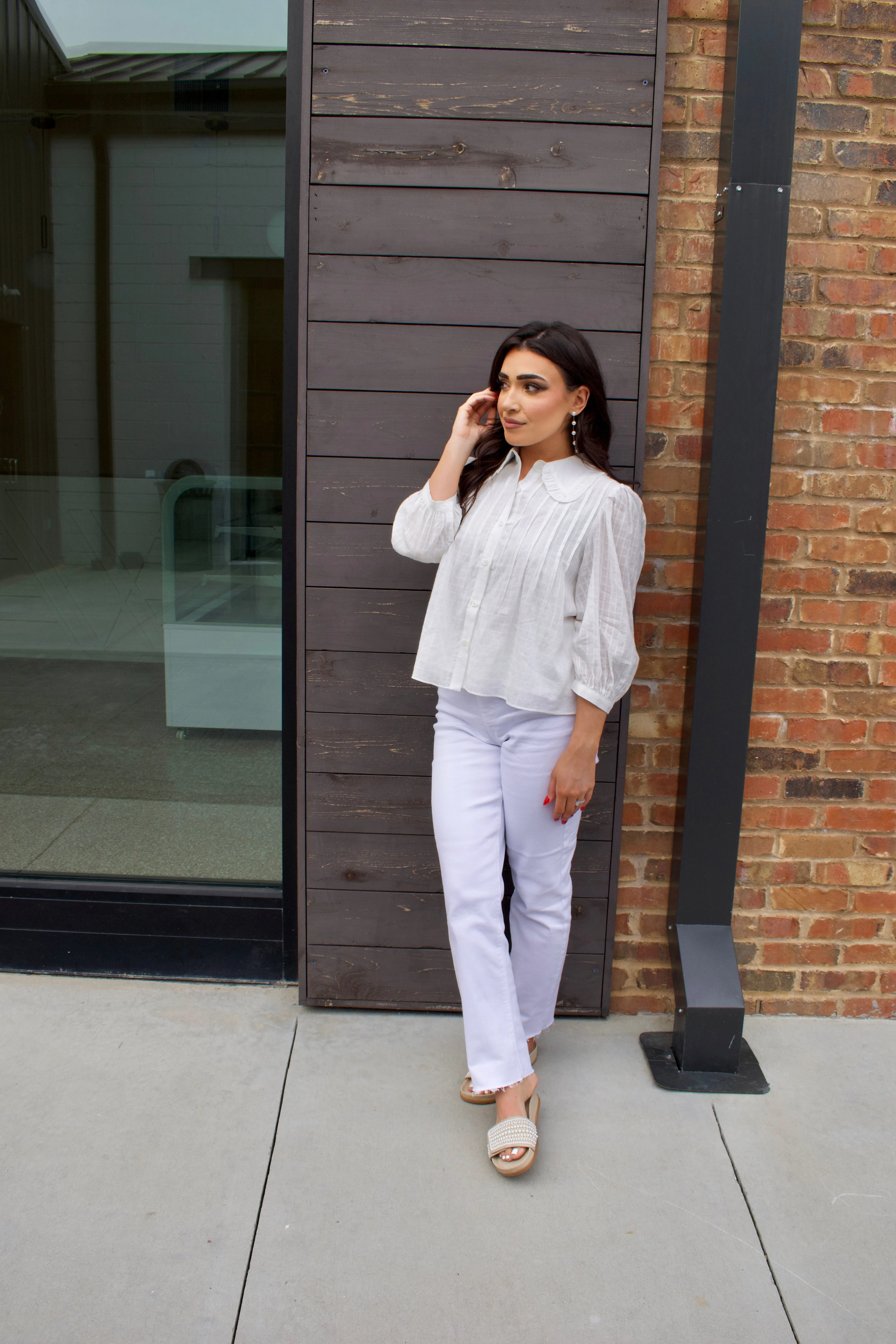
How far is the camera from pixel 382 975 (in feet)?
8.84

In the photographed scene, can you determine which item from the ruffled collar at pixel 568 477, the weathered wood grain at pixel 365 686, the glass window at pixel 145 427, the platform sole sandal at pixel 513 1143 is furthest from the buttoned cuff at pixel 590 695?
the glass window at pixel 145 427

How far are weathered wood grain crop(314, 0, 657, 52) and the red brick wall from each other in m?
0.14

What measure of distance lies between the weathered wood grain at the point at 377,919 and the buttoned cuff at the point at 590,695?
0.88 metres

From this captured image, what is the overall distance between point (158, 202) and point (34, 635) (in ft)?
4.36

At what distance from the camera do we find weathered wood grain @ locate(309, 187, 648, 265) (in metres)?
2.37

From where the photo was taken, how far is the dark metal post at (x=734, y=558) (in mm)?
2240

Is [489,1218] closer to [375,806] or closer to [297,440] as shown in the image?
[375,806]

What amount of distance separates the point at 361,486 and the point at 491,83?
1027 mm

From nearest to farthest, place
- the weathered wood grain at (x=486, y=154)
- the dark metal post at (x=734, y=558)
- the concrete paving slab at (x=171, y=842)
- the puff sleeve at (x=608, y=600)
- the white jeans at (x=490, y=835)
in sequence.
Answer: the puff sleeve at (x=608, y=600)
the white jeans at (x=490, y=835)
the dark metal post at (x=734, y=558)
the weathered wood grain at (x=486, y=154)
the concrete paving slab at (x=171, y=842)

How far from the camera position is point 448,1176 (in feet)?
6.83

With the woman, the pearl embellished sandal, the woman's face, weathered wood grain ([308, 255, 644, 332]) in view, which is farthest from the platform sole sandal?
weathered wood grain ([308, 255, 644, 332])

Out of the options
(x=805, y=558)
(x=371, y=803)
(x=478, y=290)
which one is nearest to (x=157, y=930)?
(x=371, y=803)

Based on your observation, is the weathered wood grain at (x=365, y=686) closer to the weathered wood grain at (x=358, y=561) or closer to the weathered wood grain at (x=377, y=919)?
the weathered wood grain at (x=358, y=561)

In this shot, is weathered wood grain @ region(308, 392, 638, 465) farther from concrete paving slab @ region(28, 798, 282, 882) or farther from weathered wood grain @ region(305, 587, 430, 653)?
concrete paving slab @ region(28, 798, 282, 882)
